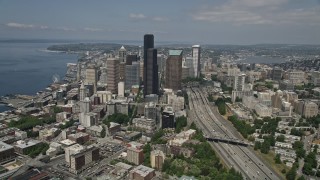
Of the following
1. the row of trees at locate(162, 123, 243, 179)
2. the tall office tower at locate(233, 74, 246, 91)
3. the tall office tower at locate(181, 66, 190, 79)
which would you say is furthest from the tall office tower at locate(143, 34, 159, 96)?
the row of trees at locate(162, 123, 243, 179)

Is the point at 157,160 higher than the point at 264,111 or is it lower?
lower

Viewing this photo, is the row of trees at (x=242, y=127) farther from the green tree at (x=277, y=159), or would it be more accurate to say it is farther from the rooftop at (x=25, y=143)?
the rooftop at (x=25, y=143)

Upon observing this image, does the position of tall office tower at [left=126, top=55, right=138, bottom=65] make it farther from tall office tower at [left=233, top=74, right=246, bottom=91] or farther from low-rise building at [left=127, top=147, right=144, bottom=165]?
low-rise building at [left=127, top=147, right=144, bottom=165]

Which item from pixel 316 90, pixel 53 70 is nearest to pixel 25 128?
pixel 316 90

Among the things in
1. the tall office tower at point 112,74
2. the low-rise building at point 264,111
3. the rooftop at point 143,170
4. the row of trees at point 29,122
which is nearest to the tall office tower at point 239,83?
the low-rise building at point 264,111

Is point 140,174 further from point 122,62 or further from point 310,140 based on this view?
point 122,62

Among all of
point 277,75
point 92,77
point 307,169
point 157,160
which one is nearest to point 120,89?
point 92,77

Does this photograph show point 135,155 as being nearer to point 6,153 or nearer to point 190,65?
point 6,153
